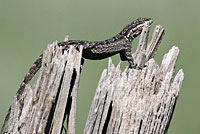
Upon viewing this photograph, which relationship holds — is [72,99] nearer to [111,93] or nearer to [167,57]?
[111,93]

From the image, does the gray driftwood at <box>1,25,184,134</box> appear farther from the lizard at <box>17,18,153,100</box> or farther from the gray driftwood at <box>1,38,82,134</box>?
the lizard at <box>17,18,153,100</box>

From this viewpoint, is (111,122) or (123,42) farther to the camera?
(123,42)

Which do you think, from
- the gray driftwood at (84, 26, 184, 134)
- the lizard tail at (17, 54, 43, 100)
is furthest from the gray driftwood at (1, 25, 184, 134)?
the lizard tail at (17, 54, 43, 100)

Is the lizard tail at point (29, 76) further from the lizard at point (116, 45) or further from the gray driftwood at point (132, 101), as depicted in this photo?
the gray driftwood at point (132, 101)

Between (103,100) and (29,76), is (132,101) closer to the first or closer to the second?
(103,100)

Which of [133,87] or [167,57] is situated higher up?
[167,57]

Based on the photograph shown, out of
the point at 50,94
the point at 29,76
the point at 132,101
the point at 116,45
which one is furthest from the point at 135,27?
the point at 50,94

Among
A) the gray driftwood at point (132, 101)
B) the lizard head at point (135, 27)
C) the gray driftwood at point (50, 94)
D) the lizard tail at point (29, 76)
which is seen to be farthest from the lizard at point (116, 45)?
the gray driftwood at point (132, 101)

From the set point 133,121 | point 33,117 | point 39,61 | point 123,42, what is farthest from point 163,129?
point 123,42
